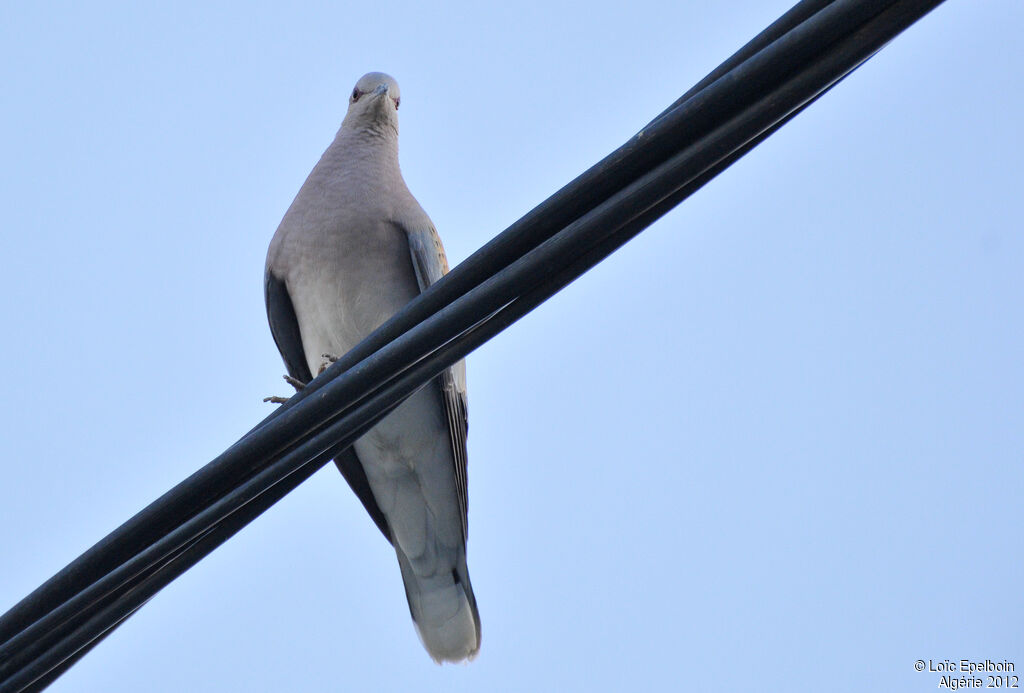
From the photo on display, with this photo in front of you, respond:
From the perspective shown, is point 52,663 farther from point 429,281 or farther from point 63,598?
point 429,281

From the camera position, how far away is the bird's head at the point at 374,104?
5.13 m

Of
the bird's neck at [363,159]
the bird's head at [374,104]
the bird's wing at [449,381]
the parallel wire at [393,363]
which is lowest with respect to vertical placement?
the parallel wire at [393,363]

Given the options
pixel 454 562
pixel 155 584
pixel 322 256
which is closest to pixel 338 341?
pixel 322 256

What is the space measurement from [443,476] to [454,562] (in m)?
0.35

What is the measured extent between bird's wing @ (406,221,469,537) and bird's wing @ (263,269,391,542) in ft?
1.18

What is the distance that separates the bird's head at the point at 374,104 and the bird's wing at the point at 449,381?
2.22 feet

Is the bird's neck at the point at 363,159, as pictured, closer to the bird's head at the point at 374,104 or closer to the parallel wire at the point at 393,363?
the bird's head at the point at 374,104

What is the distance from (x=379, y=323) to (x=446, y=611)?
114 cm

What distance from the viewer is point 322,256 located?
4504 mm

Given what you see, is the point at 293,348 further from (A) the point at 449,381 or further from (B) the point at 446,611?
(B) the point at 446,611

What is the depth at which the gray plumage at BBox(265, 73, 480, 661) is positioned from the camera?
4.52 m

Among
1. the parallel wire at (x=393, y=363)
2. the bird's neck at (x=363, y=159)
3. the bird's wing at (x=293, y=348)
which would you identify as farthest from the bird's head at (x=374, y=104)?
the parallel wire at (x=393, y=363)

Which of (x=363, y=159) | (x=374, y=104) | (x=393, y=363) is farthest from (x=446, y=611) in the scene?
(x=393, y=363)

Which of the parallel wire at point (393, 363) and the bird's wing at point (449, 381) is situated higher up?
the bird's wing at point (449, 381)
